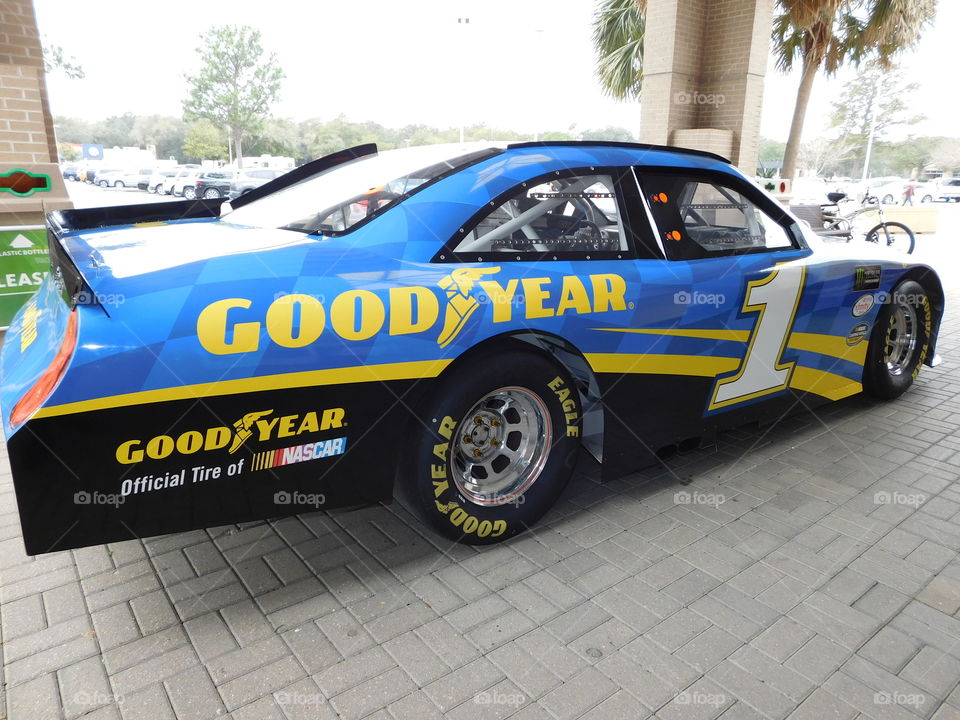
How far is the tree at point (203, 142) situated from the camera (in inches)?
813

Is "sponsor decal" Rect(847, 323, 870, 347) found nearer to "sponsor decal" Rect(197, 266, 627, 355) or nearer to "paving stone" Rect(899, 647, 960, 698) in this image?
"sponsor decal" Rect(197, 266, 627, 355)

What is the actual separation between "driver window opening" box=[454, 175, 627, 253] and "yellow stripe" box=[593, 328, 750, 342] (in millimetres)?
362

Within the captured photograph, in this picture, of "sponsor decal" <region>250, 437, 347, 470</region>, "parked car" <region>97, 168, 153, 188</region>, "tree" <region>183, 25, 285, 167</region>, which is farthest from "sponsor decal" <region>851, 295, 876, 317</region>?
"parked car" <region>97, 168, 153, 188</region>

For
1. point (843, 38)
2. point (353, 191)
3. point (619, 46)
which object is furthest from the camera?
point (843, 38)

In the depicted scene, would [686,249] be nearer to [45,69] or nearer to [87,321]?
[87,321]

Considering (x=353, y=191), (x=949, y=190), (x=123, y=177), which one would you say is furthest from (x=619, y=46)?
(x=949, y=190)

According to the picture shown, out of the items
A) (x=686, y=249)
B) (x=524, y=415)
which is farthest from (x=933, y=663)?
(x=686, y=249)

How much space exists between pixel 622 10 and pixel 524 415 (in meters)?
11.9

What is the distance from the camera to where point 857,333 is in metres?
3.78

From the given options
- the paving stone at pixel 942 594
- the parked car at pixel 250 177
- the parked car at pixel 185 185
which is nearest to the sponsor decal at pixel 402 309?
the paving stone at pixel 942 594

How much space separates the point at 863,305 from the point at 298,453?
10.9 feet

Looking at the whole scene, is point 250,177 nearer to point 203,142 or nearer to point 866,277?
point 203,142

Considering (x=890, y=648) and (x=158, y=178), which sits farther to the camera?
(x=158, y=178)

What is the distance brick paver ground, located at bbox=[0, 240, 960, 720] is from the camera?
1861mm
